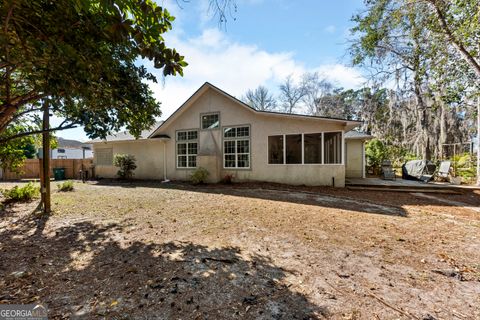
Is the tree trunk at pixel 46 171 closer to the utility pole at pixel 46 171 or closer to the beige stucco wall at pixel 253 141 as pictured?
the utility pole at pixel 46 171

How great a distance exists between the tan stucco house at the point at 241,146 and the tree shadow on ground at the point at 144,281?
7464mm

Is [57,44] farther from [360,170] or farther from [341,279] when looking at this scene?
[360,170]

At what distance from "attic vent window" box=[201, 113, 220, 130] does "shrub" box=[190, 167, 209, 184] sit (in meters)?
2.51

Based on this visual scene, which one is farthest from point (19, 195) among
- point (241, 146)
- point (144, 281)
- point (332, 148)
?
point (332, 148)

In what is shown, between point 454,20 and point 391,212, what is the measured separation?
731 cm

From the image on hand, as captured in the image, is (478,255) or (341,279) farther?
(478,255)

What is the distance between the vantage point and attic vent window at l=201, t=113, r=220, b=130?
1159 cm

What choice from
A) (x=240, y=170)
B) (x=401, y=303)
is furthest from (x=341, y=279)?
(x=240, y=170)

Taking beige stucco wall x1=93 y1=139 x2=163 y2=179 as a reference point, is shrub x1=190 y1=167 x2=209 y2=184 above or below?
below

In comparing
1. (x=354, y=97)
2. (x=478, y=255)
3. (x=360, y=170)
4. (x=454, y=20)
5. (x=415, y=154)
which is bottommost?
(x=478, y=255)

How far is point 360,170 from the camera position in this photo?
1285 cm

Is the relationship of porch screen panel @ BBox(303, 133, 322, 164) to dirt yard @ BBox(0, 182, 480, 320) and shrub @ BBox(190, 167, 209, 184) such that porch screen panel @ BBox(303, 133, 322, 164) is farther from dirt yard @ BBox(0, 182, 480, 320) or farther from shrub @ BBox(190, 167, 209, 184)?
shrub @ BBox(190, 167, 209, 184)

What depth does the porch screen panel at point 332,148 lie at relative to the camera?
9.58 meters

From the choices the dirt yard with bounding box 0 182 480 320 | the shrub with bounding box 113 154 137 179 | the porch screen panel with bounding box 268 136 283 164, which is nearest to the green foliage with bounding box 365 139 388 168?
the porch screen panel with bounding box 268 136 283 164
